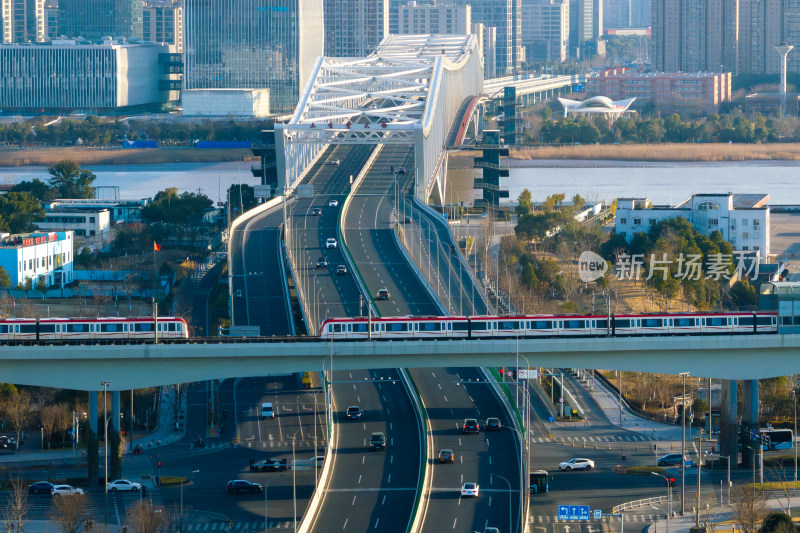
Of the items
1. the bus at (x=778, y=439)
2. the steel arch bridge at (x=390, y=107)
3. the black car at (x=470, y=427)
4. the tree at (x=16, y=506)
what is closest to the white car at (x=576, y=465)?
the black car at (x=470, y=427)

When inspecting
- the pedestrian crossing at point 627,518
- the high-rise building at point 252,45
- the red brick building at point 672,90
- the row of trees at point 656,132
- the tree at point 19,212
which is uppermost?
the high-rise building at point 252,45

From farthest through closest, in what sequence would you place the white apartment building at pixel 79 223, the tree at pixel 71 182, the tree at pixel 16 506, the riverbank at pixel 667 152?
the riverbank at pixel 667 152, the tree at pixel 71 182, the white apartment building at pixel 79 223, the tree at pixel 16 506

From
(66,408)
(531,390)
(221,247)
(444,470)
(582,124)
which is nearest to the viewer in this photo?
(444,470)

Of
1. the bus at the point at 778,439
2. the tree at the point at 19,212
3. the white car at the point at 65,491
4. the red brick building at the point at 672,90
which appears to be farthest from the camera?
the red brick building at the point at 672,90

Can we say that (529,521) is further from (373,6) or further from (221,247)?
(373,6)

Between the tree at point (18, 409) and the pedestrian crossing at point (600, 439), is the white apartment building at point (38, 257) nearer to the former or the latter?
the tree at point (18, 409)

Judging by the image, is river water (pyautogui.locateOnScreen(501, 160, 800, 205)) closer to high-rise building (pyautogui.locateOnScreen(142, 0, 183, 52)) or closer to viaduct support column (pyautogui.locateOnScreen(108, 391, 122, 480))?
viaduct support column (pyautogui.locateOnScreen(108, 391, 122, 480))

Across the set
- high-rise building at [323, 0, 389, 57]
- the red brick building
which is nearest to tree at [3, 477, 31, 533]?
the red brick building

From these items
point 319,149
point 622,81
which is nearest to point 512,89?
point 622,81
